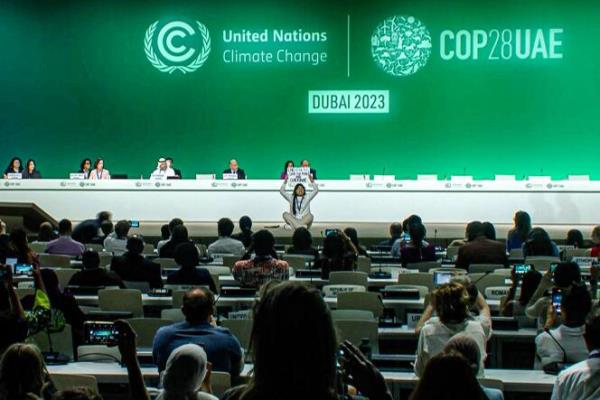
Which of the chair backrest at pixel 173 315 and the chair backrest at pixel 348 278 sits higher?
the chair backrest at pixel 348 278

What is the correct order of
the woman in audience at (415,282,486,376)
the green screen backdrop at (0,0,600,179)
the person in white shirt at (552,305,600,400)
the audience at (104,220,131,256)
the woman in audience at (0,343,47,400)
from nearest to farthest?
1. the woman in audience at (0,343,47,400)
2. the person in white shirt at (552,305,600,400)
3. the woman in audience at (415,282,486,376)
4. the audience at (104,220,131,256)
5. the green screen backdrop at (0,0,600,179)

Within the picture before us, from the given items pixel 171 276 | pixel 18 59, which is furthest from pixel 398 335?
pixel 18 59

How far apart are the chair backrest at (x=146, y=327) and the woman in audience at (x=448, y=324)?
1897mm

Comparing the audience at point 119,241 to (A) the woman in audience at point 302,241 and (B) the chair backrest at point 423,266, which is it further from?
(B) the chair backrest at point 423,266

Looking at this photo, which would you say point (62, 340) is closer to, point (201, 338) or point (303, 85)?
point (201, 338)

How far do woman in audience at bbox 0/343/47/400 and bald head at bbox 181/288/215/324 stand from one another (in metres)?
1.76

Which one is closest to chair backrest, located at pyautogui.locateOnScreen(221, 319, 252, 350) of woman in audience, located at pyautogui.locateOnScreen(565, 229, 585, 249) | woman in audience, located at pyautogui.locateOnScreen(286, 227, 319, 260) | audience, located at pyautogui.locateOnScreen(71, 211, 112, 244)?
woman in audience, located at pyautogui.locateOnScreen(286, 227, 319, 260)

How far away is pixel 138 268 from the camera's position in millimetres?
9617

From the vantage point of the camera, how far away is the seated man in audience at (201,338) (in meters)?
5.58

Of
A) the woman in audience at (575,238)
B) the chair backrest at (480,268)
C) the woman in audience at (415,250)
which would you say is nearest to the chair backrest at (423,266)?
the woman in audience at (415,250)

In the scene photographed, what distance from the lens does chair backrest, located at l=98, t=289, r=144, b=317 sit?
809 centimetres

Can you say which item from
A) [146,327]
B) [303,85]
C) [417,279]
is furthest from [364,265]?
[303,85]

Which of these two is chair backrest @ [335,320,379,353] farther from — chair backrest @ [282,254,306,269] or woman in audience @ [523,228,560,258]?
woman in audience @ [523,228,560,258]

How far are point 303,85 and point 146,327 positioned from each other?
1505 centimetres
